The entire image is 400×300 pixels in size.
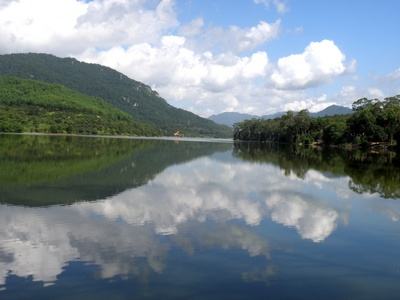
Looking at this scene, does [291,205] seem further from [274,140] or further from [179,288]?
[274,140]

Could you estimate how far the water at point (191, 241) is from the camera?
44.2ft

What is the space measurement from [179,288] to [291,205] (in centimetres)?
1721

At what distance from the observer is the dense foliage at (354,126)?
118688 millimetres

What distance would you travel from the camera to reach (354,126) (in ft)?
416

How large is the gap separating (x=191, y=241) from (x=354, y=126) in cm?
11686

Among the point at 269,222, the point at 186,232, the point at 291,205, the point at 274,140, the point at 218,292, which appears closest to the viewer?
the point at 218,292

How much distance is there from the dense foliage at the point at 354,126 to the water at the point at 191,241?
3467 inches

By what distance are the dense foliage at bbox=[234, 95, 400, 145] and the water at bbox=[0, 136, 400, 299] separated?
8805cm

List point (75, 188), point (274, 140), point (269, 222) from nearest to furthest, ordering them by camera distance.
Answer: point (269, 222), point (75, 188), point (274, 140)

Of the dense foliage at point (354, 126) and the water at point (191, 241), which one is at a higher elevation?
the dense foliage at point (354, 126)

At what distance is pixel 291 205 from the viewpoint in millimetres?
29188

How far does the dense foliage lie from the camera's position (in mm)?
118688

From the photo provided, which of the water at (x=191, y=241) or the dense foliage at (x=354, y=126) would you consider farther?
the dense foliage at (x=354, y=126)

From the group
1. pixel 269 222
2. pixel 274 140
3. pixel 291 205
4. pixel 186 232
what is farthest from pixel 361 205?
pixel 274 140
